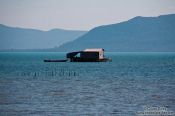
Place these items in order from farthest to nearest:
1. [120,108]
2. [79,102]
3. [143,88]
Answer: [143,88], [79,102], [120,108]

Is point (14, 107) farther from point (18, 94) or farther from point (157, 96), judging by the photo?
point (157, 96)

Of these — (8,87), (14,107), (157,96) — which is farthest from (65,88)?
(14,107)

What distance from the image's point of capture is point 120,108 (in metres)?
49.3

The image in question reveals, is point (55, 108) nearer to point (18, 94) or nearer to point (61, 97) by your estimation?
point (61, 97)

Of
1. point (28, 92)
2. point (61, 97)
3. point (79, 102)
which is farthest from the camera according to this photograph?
point (28, 92)

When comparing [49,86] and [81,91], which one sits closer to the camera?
[81,91]

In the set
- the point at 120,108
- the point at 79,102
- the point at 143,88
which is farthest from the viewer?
the point at 143,88

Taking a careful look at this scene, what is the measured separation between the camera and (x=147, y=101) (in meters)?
54.2

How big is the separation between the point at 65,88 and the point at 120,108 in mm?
21215

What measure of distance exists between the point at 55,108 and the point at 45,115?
412 cm

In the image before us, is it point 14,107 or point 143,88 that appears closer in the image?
point 14,107

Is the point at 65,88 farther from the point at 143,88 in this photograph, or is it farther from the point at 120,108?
the point at 120,108

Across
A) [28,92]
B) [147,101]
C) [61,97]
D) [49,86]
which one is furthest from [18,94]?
[147,101]

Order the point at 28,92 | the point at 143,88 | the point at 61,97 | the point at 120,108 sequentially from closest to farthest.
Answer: the point at 120,108
the point at 61,97
the point at 28,92
the point at 143,88
